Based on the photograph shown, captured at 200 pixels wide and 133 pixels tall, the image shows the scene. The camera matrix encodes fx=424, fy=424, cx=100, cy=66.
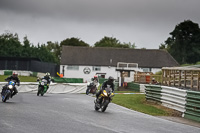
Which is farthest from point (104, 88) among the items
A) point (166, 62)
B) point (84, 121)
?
point (166, 62)

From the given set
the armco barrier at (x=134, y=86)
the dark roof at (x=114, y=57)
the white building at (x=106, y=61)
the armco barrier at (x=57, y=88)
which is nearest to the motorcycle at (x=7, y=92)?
the armco barrier at (x=57, y=88)

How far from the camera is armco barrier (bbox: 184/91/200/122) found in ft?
52.3

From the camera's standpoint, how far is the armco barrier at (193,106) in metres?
15.9

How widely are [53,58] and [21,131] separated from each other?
89.8m

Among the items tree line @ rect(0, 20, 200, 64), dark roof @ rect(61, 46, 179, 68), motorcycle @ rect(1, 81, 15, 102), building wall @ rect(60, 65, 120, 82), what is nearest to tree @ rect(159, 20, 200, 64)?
tree line @ rect(0, 20, 200, 64)

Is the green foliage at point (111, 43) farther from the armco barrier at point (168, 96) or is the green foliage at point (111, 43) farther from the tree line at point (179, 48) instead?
the armco barrier at point (168, 96)

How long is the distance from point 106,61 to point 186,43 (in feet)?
65.0

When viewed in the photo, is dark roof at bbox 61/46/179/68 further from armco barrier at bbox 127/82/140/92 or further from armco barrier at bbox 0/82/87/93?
armco barrier at bbox 0/82/87/93

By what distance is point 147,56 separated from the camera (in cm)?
8594

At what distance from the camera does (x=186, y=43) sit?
92438 mm

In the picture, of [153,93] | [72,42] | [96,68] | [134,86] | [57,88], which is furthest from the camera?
[72,42]

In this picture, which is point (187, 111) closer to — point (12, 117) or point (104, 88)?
point (104, 88)

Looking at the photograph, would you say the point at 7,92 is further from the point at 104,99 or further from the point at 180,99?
the point at 180,99

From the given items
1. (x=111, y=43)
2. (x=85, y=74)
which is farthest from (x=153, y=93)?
(x=111, y=43)
